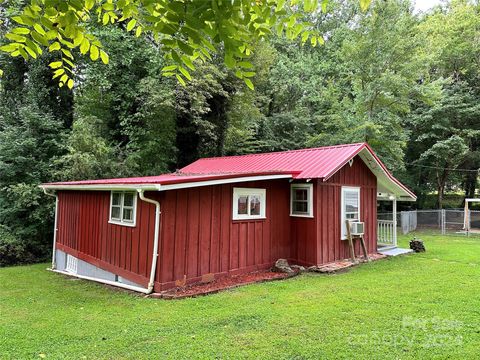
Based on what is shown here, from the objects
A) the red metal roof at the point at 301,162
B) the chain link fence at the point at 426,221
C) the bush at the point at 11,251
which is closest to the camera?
the red metal roof at the point at 301,162

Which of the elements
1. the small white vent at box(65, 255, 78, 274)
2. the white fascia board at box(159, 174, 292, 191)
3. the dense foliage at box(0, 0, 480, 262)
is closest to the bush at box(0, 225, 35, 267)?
Result: the dense foliage at box(0, 0, 480, 262)

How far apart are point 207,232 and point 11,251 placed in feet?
28.8

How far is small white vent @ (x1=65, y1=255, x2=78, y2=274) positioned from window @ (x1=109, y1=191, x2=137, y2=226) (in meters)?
2.73

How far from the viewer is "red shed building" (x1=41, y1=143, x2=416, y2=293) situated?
6668mm

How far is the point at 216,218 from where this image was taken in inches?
291

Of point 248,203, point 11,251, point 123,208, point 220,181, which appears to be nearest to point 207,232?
point 220,181

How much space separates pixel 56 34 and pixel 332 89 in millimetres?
17891

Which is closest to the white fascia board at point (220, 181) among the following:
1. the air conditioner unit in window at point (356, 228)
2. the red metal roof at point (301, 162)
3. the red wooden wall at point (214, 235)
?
the red wooden wall at point (214, 235)

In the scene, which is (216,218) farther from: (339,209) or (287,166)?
(339,209)

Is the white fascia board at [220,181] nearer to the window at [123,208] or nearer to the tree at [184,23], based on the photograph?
the window at [123,208]

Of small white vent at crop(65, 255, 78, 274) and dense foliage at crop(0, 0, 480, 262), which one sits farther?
dense foliage at crop(0, 0, 480, 262)

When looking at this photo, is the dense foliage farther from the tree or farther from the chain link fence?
the tree

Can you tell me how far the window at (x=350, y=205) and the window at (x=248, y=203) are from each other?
98.2 inches

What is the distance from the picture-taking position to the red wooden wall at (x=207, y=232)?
6.73 metres
